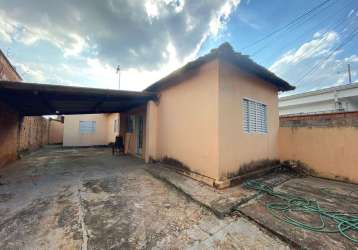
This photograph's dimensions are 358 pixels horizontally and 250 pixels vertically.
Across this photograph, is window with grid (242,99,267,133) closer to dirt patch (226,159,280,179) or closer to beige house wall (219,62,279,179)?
beige house wall (219,62,279,179)

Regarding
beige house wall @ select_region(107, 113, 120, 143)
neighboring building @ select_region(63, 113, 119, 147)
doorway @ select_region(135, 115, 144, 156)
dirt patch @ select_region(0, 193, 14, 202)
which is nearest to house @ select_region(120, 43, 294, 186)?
A: doorway @ select_region(135, 115, 144, 156)

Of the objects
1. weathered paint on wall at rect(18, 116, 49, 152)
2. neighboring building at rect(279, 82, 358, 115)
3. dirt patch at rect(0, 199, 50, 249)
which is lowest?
dirt patch at rect(0, 199, 50, 249)

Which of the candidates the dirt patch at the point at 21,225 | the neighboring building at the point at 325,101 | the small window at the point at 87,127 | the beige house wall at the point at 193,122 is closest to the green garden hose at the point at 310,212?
the beige house wall at the point at 193,122

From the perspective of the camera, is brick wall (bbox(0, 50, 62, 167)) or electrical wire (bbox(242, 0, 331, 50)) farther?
electrical wire (bbox(242, 0, 331, 50))

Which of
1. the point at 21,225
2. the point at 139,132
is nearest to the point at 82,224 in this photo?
the point at 21,225

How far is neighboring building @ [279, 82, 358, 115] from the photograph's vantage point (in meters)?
8.41

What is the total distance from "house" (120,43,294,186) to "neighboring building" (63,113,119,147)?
9.51 m

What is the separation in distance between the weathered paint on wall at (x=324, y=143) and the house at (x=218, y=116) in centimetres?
51

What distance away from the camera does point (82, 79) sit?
12.7 metres

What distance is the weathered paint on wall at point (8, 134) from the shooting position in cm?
600

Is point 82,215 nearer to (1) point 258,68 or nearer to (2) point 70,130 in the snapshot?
(1) point 258,68

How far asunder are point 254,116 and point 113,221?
4810 mm

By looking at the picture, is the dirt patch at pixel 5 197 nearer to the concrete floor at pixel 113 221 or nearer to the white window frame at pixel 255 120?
the concrete floor at pixel 113 221

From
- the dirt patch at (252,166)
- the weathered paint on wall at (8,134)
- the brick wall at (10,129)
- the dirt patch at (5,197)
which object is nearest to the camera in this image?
the dirt patch at (5,197)
